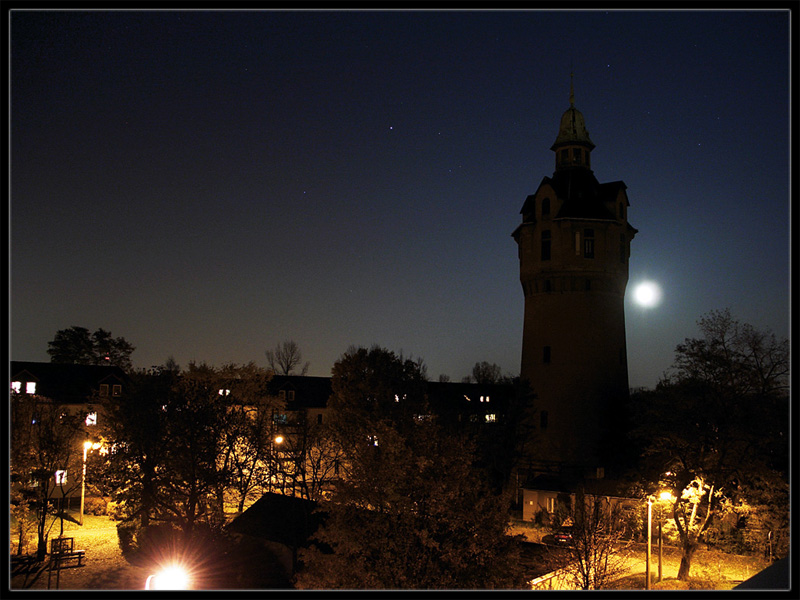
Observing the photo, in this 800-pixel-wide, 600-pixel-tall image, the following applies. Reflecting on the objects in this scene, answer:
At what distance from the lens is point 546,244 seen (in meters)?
49.0

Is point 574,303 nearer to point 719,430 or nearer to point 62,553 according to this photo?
point 719,430

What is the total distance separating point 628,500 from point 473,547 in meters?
22.8

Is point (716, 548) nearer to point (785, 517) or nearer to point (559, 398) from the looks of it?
point (785, 517)

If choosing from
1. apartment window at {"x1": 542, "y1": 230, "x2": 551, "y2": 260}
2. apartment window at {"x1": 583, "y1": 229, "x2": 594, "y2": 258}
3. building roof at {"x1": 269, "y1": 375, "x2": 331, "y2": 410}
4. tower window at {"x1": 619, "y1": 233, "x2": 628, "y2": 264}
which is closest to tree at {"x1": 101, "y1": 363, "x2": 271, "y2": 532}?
apartment window at {"x1": 542, "y1": 230, "x2": 551, "y2": 260}

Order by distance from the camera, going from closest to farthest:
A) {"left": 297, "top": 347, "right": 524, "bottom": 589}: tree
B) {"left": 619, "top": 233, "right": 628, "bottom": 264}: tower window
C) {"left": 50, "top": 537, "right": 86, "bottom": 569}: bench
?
{"left": 297, "top": 347, "right": 524, "bottom": 589}: tree → {"left": 50, "top": 537, "right": 86, "bottom": 569}: bench → {"left": 619, "top": 233, "right": 628, "bottom": 264}: tower window

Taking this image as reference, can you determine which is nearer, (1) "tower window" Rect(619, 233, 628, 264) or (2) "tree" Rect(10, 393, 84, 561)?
(2) "tree" Rect(10, 393, 84, 561)

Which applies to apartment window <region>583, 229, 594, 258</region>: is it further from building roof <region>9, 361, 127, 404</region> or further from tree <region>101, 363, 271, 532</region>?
building roof <region>9, 361, 127, 404</region>

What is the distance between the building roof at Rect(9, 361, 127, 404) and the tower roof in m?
40.8

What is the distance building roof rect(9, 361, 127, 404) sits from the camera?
53737 millimetres

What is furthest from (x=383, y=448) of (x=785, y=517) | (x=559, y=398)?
(x=559, y=398)

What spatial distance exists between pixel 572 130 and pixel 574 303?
13972 mm

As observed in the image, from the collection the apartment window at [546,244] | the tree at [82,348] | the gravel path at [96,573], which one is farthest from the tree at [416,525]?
the tree at [82,348]

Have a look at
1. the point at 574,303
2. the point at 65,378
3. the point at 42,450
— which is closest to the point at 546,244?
the point at 574,303

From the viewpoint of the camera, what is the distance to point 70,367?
57.3 meters
